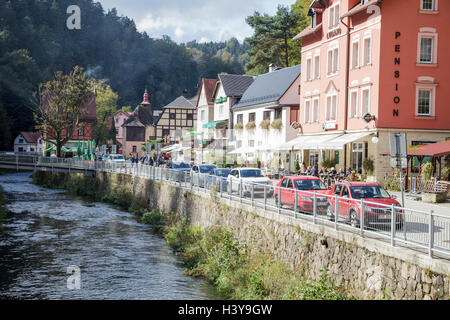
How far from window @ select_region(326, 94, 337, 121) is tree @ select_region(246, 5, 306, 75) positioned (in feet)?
88.8

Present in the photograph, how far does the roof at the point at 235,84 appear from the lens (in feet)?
184

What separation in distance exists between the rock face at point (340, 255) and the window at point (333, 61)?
1692cm

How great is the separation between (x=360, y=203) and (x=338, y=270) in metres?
1.65

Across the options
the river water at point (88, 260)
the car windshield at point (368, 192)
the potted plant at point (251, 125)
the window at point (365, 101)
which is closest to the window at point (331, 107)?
the window at point (365, 101)

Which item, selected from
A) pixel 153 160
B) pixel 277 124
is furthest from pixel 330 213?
pixel 153 160

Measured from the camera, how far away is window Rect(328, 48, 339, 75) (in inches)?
1420

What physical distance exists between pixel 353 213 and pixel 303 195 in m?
2.44

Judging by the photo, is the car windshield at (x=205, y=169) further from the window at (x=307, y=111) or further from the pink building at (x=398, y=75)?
the window at (x=307, y=111)

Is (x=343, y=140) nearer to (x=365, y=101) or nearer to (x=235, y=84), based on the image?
(x=365, y=101)

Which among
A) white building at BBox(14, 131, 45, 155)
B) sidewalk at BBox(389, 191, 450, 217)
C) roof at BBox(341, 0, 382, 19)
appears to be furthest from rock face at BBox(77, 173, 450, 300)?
white building at BBox(14, 131, 45, 155)

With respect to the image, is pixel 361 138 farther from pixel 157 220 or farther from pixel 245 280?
pixel 245 280

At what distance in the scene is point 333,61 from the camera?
36438 mm

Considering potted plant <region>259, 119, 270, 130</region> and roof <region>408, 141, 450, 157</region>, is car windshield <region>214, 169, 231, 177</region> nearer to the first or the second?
roof <region>408, 141, 450, 157</region>
